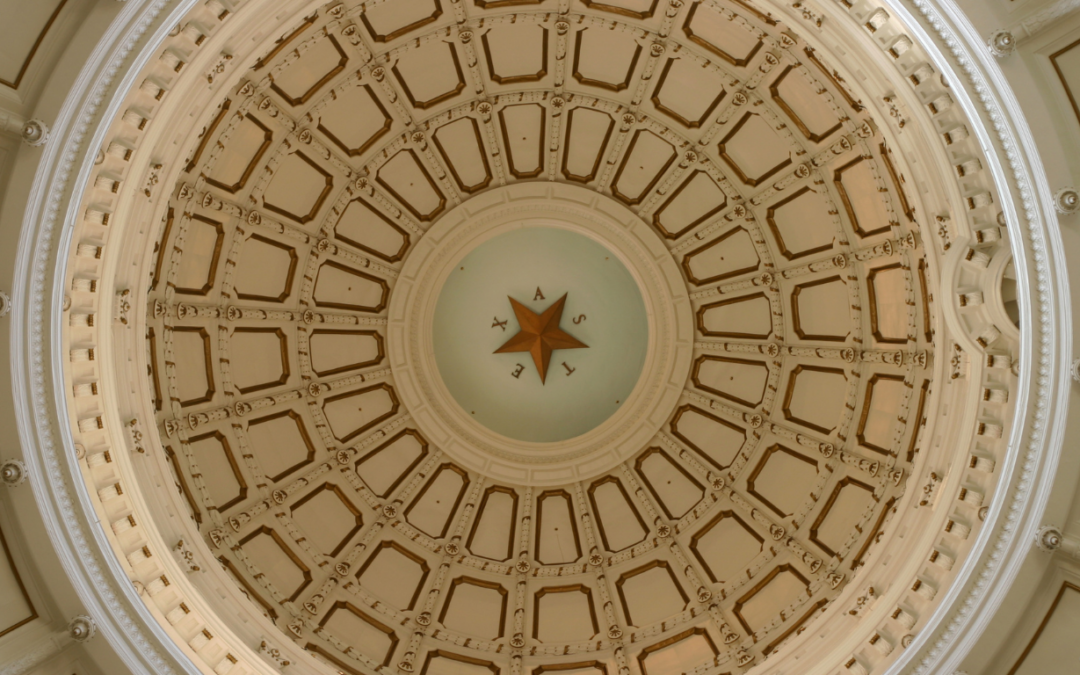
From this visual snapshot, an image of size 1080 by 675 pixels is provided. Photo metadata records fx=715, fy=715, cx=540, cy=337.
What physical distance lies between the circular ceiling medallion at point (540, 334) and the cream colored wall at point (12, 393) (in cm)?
932

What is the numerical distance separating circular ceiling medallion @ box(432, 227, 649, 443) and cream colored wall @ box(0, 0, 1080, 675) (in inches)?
403

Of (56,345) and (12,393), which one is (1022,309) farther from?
(12,393)

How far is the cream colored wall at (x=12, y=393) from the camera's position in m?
8.66

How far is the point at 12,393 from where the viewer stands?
30.3ft

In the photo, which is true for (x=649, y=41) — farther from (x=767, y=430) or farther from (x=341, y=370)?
(x=341, y=370)

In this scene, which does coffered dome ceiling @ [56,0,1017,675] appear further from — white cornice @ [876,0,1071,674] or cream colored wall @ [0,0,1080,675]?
cream colored wall @ [0,0,1080,675]

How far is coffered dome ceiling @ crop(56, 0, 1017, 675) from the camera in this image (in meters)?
12.0

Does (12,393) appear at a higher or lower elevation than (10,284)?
lower

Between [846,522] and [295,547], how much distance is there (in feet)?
39.5

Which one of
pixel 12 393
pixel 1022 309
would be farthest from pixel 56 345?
pixel 1022 309

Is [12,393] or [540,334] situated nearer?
[12,393]

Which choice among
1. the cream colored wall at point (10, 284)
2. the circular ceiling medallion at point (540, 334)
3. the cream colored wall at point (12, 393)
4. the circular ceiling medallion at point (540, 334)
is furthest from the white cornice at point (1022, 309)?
the cream colored wall at point (10, 284)

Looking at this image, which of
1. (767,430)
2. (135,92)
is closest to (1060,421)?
(767,430)

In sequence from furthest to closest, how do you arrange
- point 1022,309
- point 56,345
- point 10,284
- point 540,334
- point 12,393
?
1. point 540,334
2. point 56,345
3. point 1022,309
4. point 12,393
5. point 10,284
